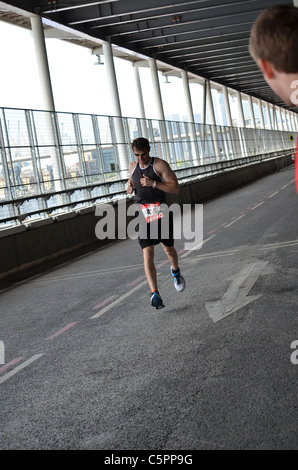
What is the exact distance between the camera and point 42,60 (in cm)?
2456

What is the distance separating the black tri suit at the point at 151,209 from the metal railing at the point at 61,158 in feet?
23.8

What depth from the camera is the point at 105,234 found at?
2073 cm

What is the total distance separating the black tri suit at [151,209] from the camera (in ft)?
27.8

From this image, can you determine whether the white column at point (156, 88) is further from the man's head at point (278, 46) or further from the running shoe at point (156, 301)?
the man's head at point (278, 46)

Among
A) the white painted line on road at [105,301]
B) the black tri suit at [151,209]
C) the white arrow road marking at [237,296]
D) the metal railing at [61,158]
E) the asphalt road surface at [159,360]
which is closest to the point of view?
the asphalt road surface at [159,360]

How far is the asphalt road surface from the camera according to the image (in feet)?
14.7

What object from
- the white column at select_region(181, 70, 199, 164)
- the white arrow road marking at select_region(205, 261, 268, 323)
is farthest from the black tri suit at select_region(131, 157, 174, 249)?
the white column at select_region(181, 70, 199, 164)

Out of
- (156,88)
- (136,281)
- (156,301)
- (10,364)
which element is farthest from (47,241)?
(156,88)

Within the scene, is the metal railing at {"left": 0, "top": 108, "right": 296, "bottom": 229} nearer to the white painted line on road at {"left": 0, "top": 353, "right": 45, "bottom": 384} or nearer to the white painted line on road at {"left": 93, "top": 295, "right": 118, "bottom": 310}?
the white painted line on road at {"left": 93, "top": 295, "right": 118, "bottom": 310}

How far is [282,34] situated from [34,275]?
1235 centimetres

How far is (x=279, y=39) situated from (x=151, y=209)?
636 cm

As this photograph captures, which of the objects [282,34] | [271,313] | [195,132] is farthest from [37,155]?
[195,132]

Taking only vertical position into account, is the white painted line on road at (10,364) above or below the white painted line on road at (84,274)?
below

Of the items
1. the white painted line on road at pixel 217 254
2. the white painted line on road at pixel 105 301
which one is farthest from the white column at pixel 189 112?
the white painted line on road at pixel 105 301
